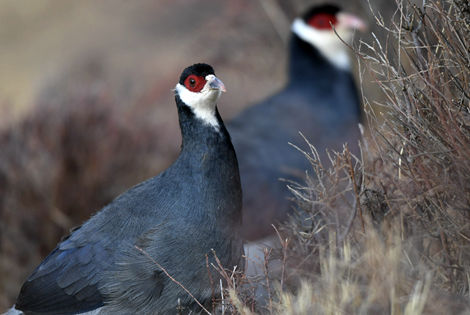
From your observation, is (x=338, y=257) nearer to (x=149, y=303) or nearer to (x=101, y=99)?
(x=149, y=303)

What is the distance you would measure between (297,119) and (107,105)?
2368mm

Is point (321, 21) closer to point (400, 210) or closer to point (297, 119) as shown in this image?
point (297, 119)

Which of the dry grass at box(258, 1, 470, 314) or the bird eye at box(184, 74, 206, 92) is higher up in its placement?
the bird eye at box(184, 74, 206, 92)

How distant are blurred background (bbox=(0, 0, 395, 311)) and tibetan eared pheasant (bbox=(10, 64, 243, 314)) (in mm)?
2670

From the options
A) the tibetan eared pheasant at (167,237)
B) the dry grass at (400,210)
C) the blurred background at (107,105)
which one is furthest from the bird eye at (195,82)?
the blurred background at (107,105)

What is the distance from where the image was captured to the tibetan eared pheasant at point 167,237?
3250mm

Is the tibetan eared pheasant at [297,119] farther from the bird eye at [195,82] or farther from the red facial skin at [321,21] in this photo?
the bird eye at [195,82]

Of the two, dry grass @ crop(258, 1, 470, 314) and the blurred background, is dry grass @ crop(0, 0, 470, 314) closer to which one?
dry grass @ crop(258, 1, 470, 314)

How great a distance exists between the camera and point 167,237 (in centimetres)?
328

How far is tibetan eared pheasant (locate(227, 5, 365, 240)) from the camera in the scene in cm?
530

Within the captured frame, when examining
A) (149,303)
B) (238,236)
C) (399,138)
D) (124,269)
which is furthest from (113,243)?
(399,138)

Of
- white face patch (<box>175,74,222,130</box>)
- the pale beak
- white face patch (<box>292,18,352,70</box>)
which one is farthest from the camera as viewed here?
white face patch (<box>292,18,352,70</box>)

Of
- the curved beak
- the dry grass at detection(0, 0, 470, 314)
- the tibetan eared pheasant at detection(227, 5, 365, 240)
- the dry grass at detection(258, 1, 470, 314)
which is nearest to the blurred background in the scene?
the tibetan eared pheasant at detection(227, 5, 365, 240)

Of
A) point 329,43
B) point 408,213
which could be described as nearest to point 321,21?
point 329,43
